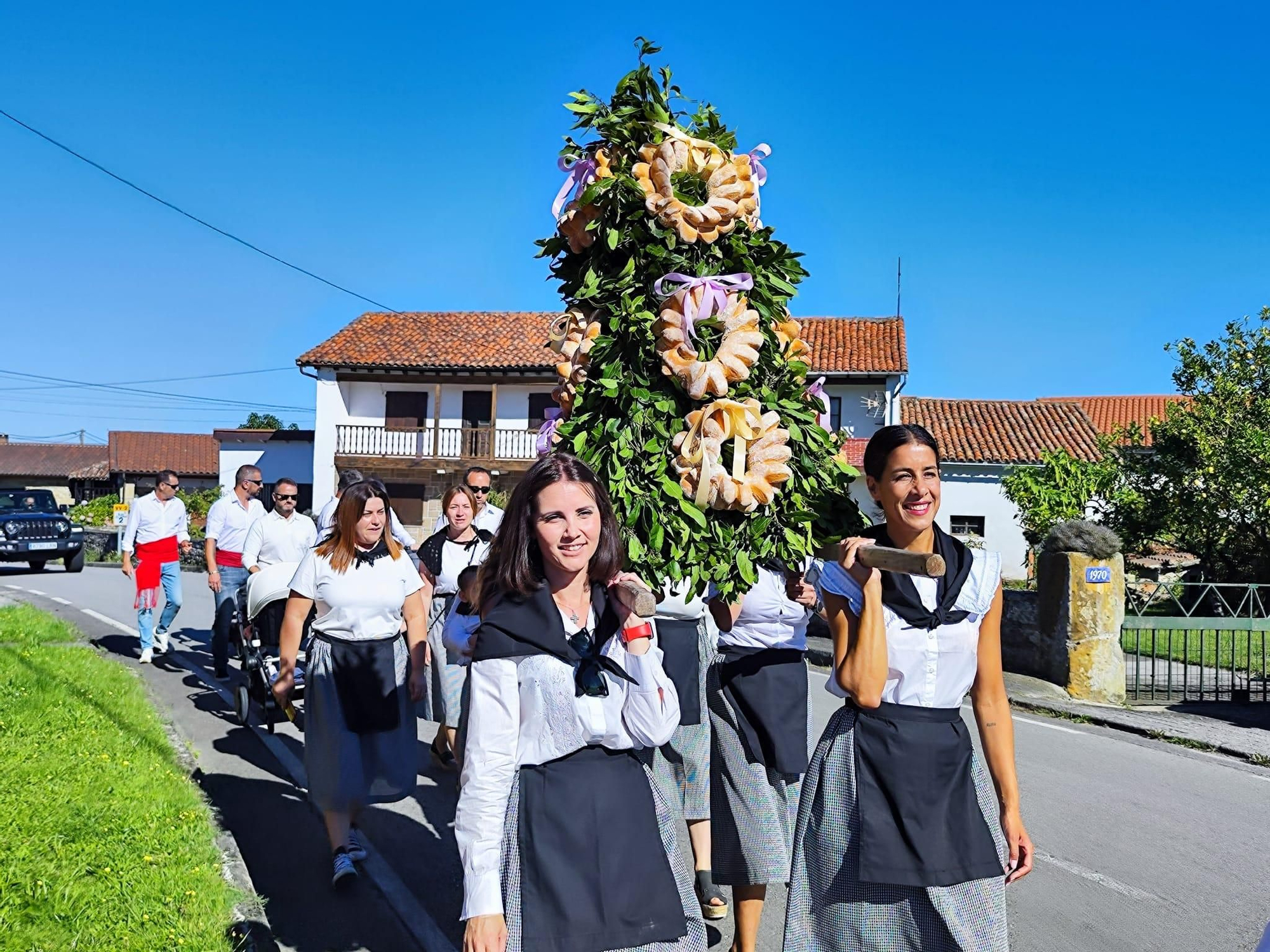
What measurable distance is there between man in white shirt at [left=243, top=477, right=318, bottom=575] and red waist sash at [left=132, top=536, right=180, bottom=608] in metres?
2.77

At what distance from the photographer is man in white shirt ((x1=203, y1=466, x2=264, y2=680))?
10508 mm

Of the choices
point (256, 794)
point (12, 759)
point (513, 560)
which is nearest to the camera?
point (513, 560)

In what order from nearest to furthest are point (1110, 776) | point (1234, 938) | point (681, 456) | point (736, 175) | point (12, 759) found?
point (681, 456) → point (736, 175) → point (1234, 938) → point (12, 759) → point (1110, 776)

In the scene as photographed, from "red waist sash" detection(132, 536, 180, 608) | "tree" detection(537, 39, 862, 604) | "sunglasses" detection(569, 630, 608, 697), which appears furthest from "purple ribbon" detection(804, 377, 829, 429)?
"red waist sash" detection(132, 536, 180, 608)

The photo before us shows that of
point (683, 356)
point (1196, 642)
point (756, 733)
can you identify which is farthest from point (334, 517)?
point (1196, 642)

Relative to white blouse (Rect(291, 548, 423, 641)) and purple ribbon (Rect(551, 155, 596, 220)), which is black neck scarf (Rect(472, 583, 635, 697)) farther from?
white blouse (Rect(291, 548, 423, 641))

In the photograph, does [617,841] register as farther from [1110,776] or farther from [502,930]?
[1110,776]

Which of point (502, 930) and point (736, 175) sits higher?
point (736, 175)

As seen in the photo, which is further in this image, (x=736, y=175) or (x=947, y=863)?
(x=736, y=175)

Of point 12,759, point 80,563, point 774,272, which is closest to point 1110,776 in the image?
point 774,272

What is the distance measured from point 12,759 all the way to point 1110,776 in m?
7.39

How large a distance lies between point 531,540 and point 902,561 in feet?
3.26

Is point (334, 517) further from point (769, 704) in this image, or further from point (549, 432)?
point (769, 704)

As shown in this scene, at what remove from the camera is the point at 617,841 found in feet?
8.88
